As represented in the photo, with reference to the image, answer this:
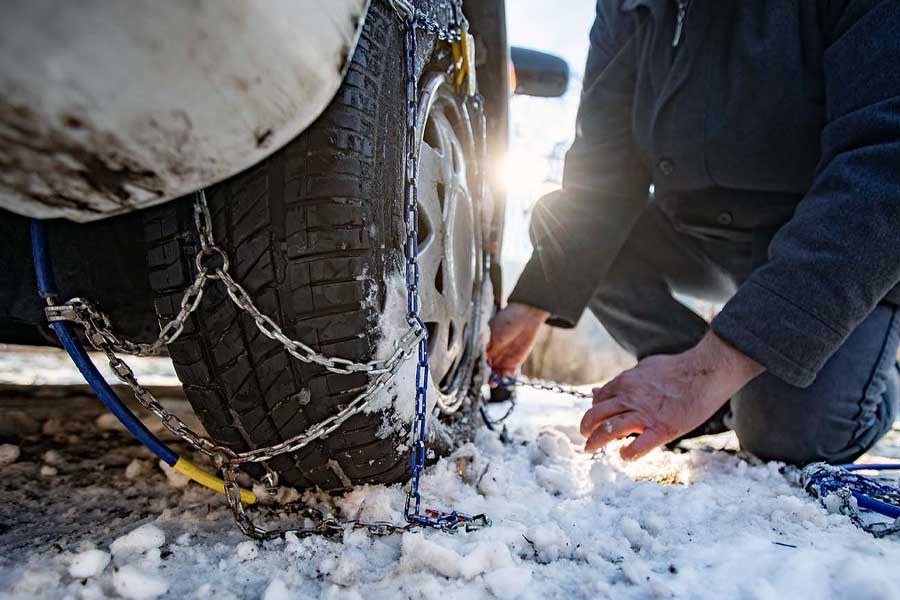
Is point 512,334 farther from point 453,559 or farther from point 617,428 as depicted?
point 453,559

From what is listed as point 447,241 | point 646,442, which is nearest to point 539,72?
point 447,241

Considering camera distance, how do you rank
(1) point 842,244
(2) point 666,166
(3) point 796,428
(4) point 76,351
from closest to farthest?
(4) point 76,351 < (1) point 842,244 < (3) point 796,428 < (2) point 666,166

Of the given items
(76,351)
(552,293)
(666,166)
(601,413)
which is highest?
(666,166)

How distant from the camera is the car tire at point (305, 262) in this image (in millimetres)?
634

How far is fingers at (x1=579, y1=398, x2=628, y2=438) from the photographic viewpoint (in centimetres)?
106

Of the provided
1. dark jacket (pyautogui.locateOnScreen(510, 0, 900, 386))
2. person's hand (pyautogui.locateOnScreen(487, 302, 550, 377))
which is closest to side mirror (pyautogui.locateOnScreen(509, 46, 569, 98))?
dark jacket (pyautogui.locateOnScreen(510, 0, 900, 386))

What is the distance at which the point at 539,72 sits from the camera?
1.88m

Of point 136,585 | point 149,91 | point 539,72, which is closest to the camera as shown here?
point 149,91

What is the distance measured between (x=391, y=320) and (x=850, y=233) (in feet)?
2.55

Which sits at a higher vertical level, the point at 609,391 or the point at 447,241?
the point at 447,241

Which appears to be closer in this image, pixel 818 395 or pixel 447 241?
pixel 447 241

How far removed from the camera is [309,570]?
652mm

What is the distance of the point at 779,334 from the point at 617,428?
12.6 inches

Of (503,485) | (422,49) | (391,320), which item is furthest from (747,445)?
(422,49)
